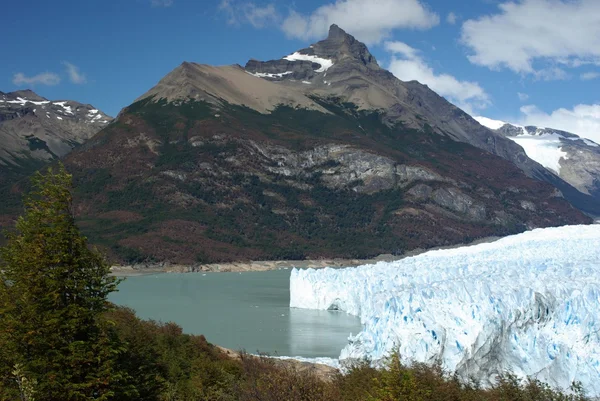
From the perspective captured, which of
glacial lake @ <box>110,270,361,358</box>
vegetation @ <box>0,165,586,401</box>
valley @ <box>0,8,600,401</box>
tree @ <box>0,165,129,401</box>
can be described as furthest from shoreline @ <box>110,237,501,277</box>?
tree @ <box>0,165,129,401</box>

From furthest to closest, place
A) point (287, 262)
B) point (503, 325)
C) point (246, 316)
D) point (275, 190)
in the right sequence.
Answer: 1. point (275, 190)
2. point (287, 262)
3. point (246, 316)
4. point (503, 325)

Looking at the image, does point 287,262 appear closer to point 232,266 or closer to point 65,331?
point 232,266

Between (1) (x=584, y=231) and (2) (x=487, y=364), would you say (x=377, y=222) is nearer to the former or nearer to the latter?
(1) (x=584, y=231)

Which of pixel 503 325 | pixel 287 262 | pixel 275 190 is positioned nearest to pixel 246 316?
pixel 503 325

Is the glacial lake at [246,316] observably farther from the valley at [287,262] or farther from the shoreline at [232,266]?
the shoreline at [232,266]

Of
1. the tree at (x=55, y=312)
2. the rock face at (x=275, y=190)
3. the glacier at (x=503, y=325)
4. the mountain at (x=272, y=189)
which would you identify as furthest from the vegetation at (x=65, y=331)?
the rock face at (x=275, y=190)

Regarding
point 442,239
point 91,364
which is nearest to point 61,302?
point 91,364
